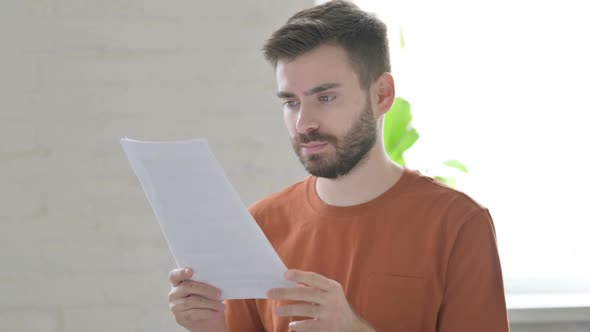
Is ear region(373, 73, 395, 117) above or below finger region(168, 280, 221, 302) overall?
above

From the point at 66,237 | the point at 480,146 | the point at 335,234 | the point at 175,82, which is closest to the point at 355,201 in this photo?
the point at 335,234

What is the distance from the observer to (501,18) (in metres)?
2.73

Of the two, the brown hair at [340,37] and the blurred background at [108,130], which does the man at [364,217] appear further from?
the blurred background at [108,130]

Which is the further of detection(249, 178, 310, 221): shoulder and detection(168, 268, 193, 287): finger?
detection(249, 178, 310, 221): shoulder

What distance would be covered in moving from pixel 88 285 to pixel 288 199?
88 cm

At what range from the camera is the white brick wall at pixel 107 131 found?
2.23 metres

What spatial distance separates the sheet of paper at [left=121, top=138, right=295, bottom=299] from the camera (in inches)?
47.1

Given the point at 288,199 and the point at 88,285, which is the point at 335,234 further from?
the point at 88,285

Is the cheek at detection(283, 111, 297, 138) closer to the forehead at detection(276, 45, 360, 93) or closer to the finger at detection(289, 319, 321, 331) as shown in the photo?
the forehead at detection(276, 45, 360, 93)

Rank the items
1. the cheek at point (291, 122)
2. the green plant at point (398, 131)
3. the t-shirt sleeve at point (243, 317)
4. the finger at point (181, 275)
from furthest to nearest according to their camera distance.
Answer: the green plant at point (398, 131) < the t-shirt sleeve at point (243, 317) < the cheek at point (291, 122) < the finger at point (181, 275)

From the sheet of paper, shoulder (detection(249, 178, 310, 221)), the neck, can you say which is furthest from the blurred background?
the sheet of paper

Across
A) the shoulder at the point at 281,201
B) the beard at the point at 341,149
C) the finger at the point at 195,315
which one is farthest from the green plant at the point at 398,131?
the finger at the point at 195,315

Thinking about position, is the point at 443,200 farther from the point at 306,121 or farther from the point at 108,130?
the point at 108,130

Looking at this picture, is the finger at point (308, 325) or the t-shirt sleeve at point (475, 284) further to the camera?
the t-shirt sleeve at point (475, 284)
